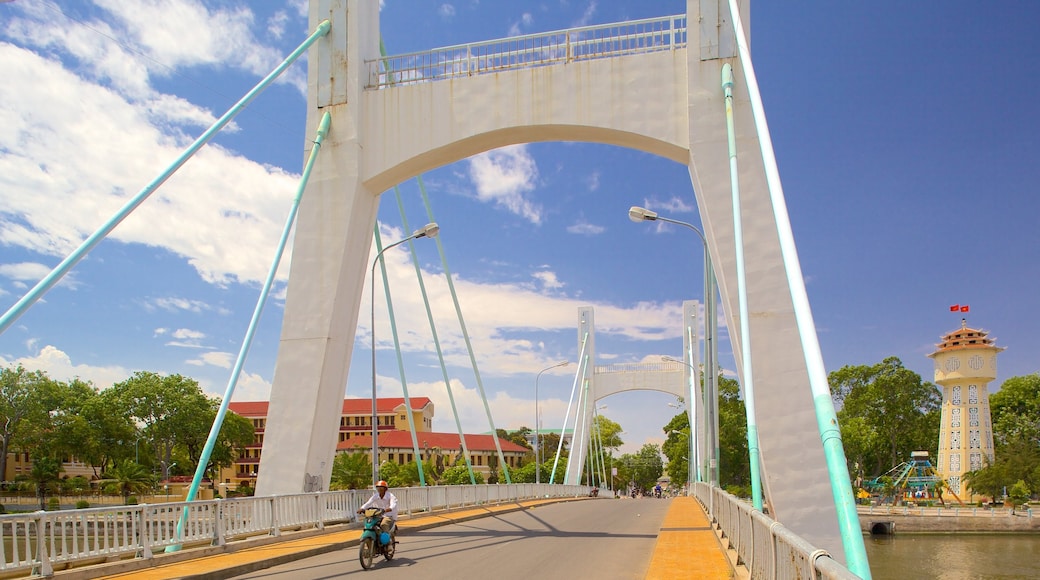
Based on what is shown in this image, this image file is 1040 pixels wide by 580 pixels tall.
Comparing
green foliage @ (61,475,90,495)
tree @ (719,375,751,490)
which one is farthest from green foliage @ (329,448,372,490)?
tree @ (719,375,751,490)

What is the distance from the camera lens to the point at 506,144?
16359mm

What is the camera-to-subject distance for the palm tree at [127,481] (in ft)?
163

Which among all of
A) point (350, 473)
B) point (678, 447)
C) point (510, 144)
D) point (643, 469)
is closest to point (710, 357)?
point (510, 144)

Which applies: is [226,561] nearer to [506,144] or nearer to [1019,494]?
[506,144]

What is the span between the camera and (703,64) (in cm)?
1441

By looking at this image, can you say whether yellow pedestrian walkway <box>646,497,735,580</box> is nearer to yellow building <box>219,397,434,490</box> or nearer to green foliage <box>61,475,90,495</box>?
green foliage <box>61,475,90,495</box>

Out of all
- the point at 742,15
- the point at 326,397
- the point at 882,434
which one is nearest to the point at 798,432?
the point at 742,15

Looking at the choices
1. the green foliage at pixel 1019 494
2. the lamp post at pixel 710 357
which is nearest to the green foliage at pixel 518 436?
the green foliage at pixel 1019 494

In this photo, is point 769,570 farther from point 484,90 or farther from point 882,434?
point 882,434

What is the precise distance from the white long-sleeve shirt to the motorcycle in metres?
0.15

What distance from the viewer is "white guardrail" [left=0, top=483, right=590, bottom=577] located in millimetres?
7918

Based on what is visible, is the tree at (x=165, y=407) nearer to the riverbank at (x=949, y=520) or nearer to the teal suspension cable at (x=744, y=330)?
the riverbank at (x=949, y=520)

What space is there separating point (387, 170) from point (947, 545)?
4006cm

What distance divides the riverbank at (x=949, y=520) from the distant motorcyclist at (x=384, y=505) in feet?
138
